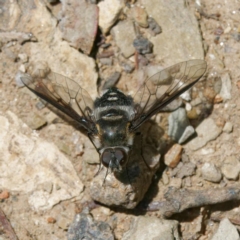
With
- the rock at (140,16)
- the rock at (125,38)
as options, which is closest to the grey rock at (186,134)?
the rock at (125,38)

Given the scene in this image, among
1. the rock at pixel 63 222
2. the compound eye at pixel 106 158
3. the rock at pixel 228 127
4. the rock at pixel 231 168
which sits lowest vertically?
the rock at pixel 63 222

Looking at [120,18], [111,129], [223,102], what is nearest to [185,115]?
[223,102]

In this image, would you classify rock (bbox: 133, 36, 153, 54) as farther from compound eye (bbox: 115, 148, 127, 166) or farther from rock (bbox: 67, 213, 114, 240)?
rock (bbox: 67, 213, 114, 240)

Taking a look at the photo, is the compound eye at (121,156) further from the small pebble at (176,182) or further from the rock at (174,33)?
the rock at (174,33)

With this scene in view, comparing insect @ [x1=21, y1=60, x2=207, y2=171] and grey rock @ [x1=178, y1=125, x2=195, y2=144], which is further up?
insect @ [x1=21, y1=60, x2=207, y2=171]

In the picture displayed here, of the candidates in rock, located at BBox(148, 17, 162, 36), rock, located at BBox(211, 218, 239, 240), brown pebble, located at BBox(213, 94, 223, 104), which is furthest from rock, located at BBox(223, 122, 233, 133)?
rock, located at BBox(148, 17, 162, 36)

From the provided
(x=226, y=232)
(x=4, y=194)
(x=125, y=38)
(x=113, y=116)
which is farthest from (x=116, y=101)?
(x=226, y=232)

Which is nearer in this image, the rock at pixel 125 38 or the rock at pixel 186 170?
the rock at pixel 186 170
